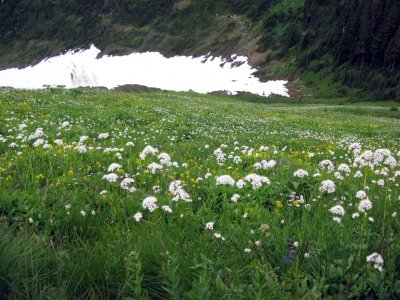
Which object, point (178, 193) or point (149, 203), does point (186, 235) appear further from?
point (178, 193)

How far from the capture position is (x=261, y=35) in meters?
125

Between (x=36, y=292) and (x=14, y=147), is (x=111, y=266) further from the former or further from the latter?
(x=14, y=147)

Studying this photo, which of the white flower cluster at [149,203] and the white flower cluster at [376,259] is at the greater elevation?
the white flower cluster at [376,259]

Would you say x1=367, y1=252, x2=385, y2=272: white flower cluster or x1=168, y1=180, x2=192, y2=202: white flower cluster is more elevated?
x1=367, y1=252, x2=385, y2=272: white flower cluster

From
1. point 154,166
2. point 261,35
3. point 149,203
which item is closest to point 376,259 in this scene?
point 149,203

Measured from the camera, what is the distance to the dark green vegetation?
81250mm

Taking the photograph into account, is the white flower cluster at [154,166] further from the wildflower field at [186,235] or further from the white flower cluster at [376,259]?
the white flower cluster at [376,259]

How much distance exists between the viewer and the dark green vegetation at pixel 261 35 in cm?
8125

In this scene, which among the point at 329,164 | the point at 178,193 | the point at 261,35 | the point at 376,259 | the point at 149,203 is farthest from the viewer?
the point at 261,35

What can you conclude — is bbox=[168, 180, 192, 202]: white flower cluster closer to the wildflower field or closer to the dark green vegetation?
the wildflower field

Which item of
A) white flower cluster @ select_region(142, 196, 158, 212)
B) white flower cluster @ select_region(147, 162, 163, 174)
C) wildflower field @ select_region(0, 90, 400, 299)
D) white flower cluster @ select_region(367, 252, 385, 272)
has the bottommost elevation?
wildflower field @ select_region(0, 90, 400, 299)

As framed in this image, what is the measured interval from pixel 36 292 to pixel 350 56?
96.0 metres

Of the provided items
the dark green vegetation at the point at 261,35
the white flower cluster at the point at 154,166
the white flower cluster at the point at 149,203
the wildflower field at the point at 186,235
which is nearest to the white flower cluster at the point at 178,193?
the wildflower field at the point at 186,235

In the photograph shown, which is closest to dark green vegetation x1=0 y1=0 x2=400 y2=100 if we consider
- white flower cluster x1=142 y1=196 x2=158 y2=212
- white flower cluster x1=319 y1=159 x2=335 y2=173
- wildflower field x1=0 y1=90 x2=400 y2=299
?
white flower cluster x1=319 y1=159 x2=335 y2=173
